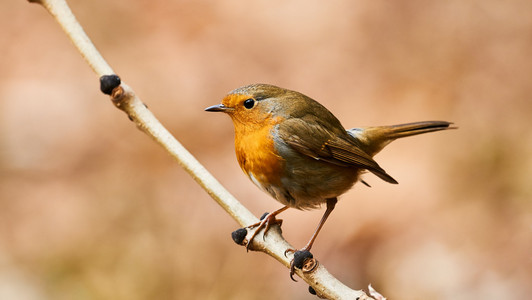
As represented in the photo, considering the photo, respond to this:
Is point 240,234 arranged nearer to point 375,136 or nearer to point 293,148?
point 293,148

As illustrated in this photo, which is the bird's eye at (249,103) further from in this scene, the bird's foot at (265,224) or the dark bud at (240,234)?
the dark bud at (240,234)

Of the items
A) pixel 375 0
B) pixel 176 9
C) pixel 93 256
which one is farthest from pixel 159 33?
pixel 93 256

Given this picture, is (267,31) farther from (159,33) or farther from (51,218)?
(51,218)

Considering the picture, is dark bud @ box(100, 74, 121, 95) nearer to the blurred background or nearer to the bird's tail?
the bird's tail

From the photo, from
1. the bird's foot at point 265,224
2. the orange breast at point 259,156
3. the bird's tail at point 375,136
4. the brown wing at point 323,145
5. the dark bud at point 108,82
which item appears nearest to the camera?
the dark bud at point 108,82

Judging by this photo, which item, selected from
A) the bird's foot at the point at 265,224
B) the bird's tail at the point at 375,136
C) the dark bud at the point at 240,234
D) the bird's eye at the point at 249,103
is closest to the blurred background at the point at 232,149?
the bird's tail at the point at 375,136

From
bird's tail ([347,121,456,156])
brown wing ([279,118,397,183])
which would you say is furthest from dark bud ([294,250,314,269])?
bird's tail ([347,121,456,156])

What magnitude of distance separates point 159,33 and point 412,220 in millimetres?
3496

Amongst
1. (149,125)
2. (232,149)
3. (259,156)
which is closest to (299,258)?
(259,156)

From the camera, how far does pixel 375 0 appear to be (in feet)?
21.5

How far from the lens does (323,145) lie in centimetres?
305

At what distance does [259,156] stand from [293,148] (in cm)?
19

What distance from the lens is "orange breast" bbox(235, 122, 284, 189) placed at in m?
2.78

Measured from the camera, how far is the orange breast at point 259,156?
109 inches
